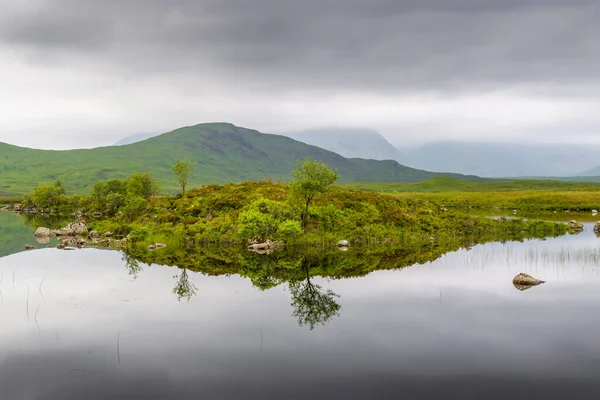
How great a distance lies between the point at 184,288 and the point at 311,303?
11.9 m

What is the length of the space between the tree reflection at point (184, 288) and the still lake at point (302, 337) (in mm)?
347

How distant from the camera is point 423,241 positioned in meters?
68.3

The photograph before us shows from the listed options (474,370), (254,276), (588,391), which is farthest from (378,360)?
(254,276)

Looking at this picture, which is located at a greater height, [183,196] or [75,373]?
[183,196]

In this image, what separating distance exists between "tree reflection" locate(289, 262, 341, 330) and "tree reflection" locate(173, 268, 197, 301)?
8171 millimetres

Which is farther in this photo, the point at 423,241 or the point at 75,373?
the point at 423,241

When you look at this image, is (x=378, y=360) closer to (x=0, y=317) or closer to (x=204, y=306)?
(x=204, y=306)

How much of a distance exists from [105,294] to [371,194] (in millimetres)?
58308

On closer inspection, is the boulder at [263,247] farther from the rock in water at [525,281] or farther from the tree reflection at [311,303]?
the rock in water at [525,281]

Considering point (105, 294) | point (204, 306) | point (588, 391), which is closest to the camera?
point (588, 391)

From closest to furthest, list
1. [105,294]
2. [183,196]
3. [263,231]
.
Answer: [105,294], [263,231], [183,196]

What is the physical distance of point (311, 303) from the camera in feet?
114

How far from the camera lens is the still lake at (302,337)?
2070 cm

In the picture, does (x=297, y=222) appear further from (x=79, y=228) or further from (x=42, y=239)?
(x=42, y=239)
